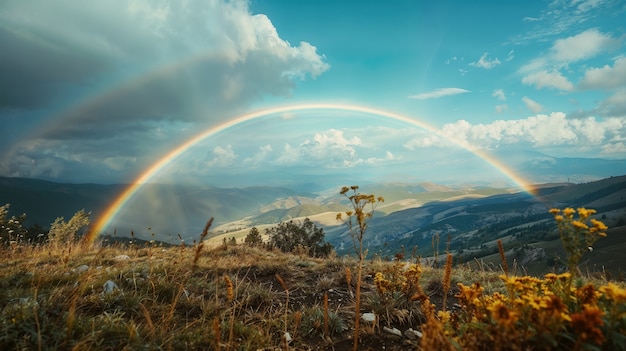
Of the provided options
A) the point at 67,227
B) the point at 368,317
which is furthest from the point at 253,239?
the point at 368,317

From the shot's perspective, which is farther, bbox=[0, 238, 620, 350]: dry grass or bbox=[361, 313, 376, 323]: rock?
bbox=[361, 313, 376, 323]: rock

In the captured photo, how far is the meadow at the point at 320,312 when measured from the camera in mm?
2602

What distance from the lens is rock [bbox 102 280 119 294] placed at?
17.7ft

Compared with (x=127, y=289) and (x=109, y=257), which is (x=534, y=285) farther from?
(x=109, y=257)

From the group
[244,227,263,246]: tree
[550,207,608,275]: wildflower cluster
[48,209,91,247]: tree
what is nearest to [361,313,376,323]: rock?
[550,207,608,275]: wildflower cluster

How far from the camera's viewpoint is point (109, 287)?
18.6 ft

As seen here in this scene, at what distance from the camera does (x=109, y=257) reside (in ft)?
33.9

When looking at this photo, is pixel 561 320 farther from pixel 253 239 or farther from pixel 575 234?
pixel 253 239

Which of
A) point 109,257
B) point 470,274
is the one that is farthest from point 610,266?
point 109,257

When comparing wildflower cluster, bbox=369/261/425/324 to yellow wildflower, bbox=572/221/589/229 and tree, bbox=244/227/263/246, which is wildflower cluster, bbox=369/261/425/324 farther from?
tree, bbox=244/227/263/246

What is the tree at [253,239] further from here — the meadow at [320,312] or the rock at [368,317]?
the rock at [368,317]

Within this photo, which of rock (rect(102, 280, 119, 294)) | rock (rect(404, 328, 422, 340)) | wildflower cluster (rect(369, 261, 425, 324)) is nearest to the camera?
rock (rect(404, 328, 422, 340))

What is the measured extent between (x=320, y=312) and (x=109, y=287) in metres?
3.79

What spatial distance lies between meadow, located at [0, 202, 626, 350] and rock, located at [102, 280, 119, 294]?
0.02 m
